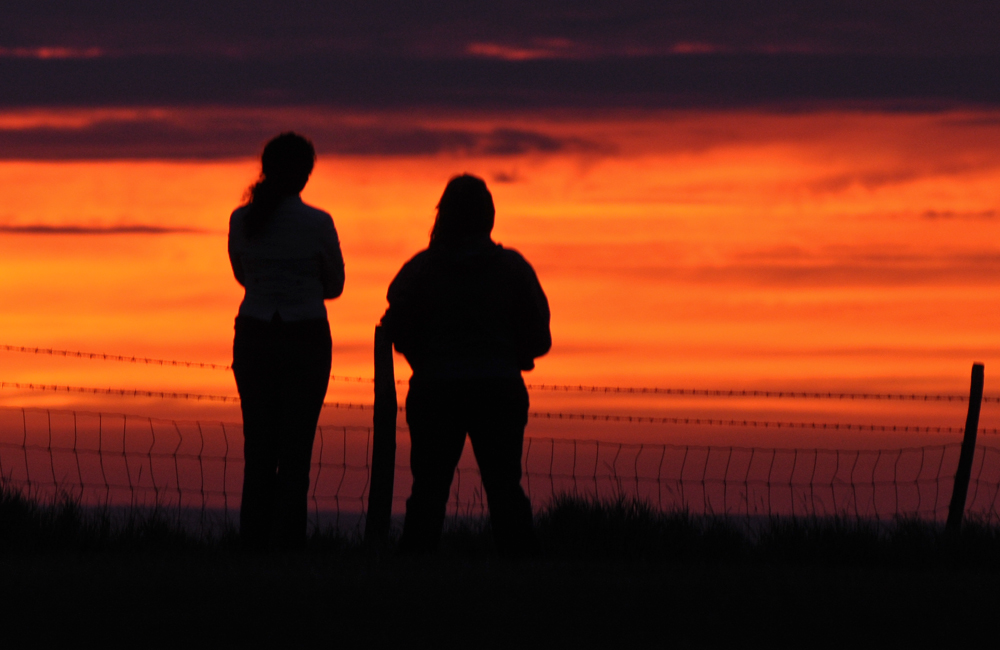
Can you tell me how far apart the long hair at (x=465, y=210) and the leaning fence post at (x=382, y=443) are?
2.31 meters

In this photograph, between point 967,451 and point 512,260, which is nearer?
point 512,260

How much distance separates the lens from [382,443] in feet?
26.9

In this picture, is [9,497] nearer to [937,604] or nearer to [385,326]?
[385,326]

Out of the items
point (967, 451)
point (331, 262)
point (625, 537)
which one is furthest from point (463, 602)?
point (967, 451)

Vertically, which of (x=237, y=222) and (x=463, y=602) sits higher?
(x=237, y=222)

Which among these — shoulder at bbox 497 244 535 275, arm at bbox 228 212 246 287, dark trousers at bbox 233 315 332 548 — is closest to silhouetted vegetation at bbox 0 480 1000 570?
dark trousers at bbox 233 315 332 548

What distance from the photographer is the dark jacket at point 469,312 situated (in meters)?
5.75

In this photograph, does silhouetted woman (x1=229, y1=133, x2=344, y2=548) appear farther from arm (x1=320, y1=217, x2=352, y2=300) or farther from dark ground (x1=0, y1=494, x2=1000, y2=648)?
dark ground (x1=0, y1=494, x2=1000, y2=648)

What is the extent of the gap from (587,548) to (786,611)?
267 centimetres

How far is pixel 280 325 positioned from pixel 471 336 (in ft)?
2.77

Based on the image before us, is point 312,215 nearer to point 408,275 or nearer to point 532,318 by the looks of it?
point 408,275

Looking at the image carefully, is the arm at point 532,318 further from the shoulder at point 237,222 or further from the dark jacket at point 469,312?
the shoulder at point 237,222

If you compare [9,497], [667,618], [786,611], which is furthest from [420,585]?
[9,497]

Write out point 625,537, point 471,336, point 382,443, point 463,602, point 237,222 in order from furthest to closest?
1. point 382,443
2. point 625,537
3. point 237,222
4. point 471,336
5. point 463,602
